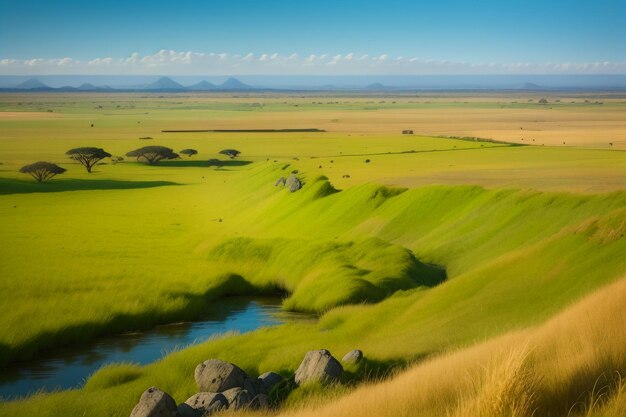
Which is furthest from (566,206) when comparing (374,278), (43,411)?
(43,411)

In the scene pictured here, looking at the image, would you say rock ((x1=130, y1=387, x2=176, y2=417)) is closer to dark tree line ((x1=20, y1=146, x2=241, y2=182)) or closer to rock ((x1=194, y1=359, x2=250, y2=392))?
rock ((x1=194, y1=359, x2=250, y2=392))

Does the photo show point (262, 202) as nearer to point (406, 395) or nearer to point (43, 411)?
point (43, 411)

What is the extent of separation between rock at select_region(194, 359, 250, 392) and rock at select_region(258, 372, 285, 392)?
18.3 inches

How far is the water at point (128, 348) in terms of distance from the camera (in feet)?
90.4

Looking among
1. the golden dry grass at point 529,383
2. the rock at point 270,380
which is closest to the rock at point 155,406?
the rock at point 270,380

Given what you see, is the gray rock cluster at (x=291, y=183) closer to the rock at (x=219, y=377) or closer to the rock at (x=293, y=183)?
the rock at (x=293, y=183)

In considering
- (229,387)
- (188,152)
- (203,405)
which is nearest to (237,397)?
(203,405)

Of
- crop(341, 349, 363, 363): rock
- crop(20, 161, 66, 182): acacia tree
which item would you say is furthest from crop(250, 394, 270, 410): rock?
crop(20, 161, 66, 182): acacia tree

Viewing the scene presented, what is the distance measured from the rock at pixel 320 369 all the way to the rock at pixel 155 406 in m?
3.72

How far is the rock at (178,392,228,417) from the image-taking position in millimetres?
19469

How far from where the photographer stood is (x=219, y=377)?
2161 cm

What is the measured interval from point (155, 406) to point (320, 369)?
4.45 meters

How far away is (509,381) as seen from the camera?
10.2 meters

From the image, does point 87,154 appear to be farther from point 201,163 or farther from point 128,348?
point 128,348
